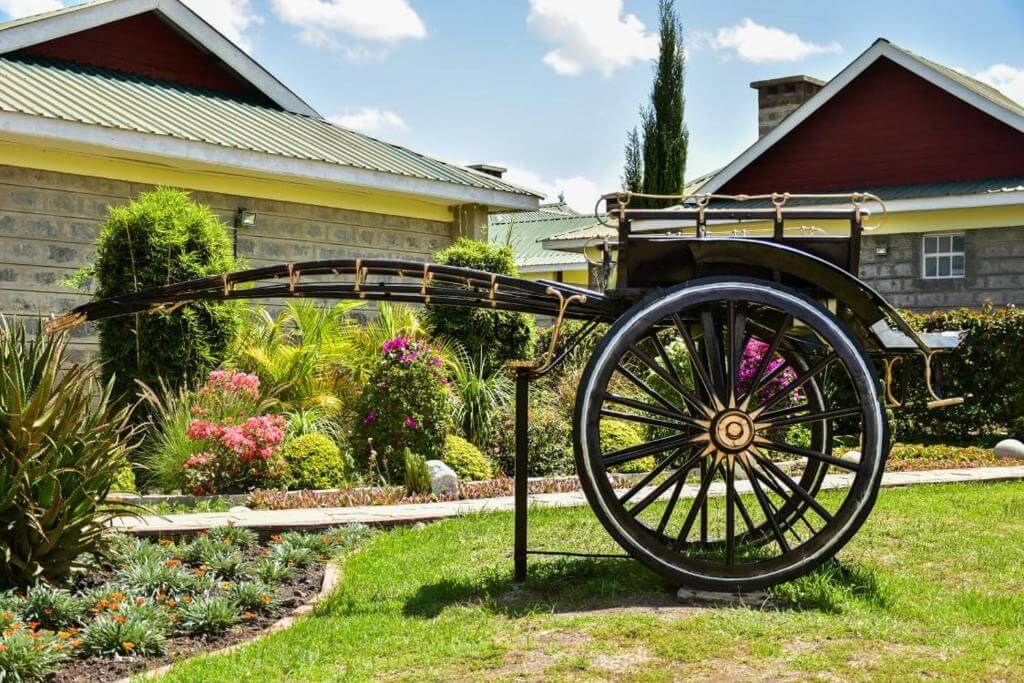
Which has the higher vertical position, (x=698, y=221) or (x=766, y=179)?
(x=766, y=179)

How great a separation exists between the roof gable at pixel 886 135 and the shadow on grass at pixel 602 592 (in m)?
14.7

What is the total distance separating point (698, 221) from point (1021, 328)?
9191 mm

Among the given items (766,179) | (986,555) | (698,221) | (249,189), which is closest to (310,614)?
(698,221)

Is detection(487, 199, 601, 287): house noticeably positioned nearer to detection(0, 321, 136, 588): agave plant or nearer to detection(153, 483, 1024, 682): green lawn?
detection(153, 483, 1024, 682): green lawn

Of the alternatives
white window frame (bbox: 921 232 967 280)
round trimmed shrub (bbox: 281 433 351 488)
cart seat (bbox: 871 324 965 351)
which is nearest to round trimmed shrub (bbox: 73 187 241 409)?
round trimmed shrub (bbox: 281 433 351 488)

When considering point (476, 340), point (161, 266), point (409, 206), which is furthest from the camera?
point (409, 206)

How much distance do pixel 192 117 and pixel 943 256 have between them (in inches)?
471

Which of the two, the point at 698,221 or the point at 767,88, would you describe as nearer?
the point at 698,221

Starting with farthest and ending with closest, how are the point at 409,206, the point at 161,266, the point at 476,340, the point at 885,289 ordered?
the point at 885,289 → the point at 409,206 → the point at 476,340 → the point at 161,266

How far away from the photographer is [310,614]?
5.76 meters

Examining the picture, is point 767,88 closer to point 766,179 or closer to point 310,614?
point 766,179

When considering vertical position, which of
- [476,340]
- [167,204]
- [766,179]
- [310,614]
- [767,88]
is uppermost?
[767,88]

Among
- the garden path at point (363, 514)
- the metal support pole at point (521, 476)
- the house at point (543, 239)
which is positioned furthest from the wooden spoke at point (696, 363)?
the house at point (543, 239)

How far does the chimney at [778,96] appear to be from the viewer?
954 inches
